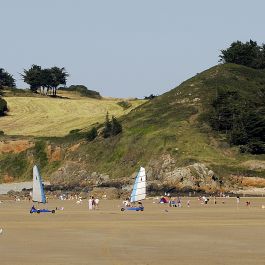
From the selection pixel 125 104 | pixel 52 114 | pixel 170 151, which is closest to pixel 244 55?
pixel 125 104

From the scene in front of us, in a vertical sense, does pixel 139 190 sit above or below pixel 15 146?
below

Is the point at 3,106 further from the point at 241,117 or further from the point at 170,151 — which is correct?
the point at 241,117

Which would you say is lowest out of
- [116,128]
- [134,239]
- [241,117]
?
[134,239]

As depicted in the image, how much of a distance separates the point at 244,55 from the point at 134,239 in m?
139

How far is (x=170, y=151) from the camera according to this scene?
110 meters

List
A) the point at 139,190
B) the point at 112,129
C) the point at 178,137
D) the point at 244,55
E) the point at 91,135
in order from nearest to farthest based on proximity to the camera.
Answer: the point at 139,190 → the point at 178,137 → the point at 112,129 → the point at 91,135 → the point at 244,55

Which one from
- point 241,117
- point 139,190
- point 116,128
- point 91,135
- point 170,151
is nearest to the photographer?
point 139,190

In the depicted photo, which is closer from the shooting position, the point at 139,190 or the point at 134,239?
the point at 134,239

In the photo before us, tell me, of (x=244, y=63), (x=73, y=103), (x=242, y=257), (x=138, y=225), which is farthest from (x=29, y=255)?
(x=73, y=103)

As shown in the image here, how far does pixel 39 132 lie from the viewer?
150375mm

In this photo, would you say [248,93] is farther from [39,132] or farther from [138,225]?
[138,225]

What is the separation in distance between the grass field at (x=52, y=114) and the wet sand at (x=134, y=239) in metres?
94.5

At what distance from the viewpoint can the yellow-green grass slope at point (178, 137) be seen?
351 ft

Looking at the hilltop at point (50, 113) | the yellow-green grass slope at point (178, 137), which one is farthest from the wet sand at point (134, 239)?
the hilltop at point (50, 113)
